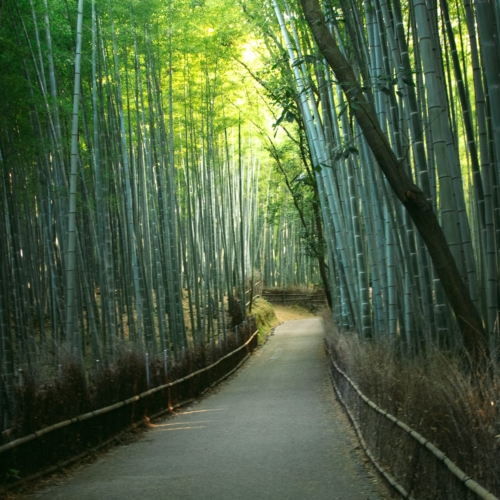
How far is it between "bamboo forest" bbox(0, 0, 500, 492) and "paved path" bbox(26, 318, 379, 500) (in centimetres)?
77

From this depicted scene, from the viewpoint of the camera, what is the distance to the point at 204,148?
13781 mm

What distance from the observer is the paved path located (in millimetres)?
4223

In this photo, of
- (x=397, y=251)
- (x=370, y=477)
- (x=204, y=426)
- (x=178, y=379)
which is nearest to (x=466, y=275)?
(x=370, y=477)

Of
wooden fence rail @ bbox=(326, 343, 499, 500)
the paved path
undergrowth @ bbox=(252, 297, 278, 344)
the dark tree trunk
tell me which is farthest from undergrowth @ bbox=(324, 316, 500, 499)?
undergrowth @ bbox=(252, 297, 278, 344)

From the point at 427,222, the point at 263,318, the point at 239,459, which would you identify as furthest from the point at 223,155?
the point at 427,222

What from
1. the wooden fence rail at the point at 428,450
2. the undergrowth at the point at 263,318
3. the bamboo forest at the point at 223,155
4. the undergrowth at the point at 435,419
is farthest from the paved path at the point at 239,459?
the undergrowth at the point at 263,318

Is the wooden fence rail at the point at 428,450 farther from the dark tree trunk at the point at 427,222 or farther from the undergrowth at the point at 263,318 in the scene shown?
the undergrowth at the point at 263,318

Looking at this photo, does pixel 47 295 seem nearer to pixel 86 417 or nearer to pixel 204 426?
pixel 204 426

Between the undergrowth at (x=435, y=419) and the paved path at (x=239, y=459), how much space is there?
1.12 ft

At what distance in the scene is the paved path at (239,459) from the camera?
13.9ft

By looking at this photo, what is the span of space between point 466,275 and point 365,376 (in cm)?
166

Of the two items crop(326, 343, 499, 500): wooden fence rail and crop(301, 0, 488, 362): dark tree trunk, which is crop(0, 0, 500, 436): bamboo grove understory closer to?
crop(301, 0, 488, 362): dark tree trunk

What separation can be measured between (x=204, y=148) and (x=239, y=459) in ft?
30.6

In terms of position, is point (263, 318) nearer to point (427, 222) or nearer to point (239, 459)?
point (239, 459)
